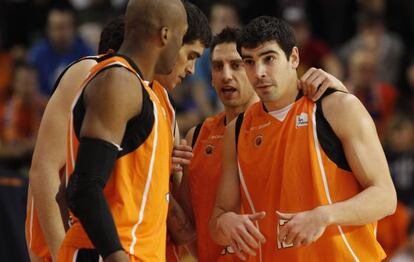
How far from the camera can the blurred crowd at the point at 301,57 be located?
10703 millimetres

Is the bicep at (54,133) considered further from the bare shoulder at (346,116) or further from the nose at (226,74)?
the bare shoulder at (346,116)

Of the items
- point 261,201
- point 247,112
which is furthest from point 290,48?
point 261,201

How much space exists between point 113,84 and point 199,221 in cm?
181

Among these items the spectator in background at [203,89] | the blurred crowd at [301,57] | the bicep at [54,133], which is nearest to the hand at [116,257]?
the bicep at [54,133]

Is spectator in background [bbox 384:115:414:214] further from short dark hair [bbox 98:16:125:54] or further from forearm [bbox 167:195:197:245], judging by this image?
short dark hair [bbox 98:16:125:54]

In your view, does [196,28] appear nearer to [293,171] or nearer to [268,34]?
[268,34]

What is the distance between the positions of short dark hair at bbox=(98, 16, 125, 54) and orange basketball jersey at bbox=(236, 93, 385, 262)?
1.02 m

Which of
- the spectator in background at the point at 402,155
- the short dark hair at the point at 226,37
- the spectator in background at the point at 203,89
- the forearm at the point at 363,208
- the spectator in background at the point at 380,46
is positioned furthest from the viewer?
the spectator in background at the point at 380,46

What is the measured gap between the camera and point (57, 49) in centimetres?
1253

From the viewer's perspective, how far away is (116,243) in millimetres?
4352

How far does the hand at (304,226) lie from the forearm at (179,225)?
991 mm

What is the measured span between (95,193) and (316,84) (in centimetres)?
169

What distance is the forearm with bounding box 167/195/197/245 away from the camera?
19.1 feet

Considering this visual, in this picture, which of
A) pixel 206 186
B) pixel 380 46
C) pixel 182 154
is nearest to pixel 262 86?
pixel 182 154
